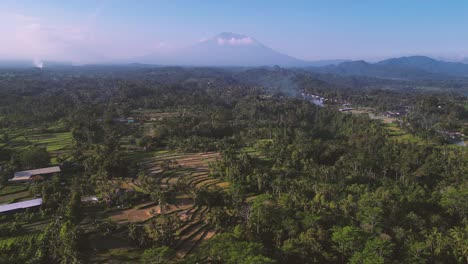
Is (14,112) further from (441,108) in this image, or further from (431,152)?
(441,108)

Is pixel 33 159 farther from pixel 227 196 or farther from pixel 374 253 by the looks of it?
pixel 374 253

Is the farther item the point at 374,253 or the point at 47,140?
the point at 47,140

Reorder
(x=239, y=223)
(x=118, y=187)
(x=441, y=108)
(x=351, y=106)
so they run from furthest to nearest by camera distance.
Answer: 1. (x=351, y=106)
2. (x=441, y=108)
3. (x=118, y=187)
4. (x=239, y=223)

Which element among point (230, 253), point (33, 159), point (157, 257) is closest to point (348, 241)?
point (230, 253)

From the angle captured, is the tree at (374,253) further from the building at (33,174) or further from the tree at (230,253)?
the building at (33,174)

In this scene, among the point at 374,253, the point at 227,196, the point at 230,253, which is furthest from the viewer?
the point at 227,196

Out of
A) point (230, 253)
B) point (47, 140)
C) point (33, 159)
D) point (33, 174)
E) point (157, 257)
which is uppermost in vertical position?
point (230, 253)

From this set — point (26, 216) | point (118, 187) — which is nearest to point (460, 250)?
point (118, 187)

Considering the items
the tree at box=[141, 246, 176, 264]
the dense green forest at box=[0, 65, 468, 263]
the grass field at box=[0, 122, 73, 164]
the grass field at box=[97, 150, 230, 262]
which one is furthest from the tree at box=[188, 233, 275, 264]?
the grass field at box=[0, 122, 73, 164]
